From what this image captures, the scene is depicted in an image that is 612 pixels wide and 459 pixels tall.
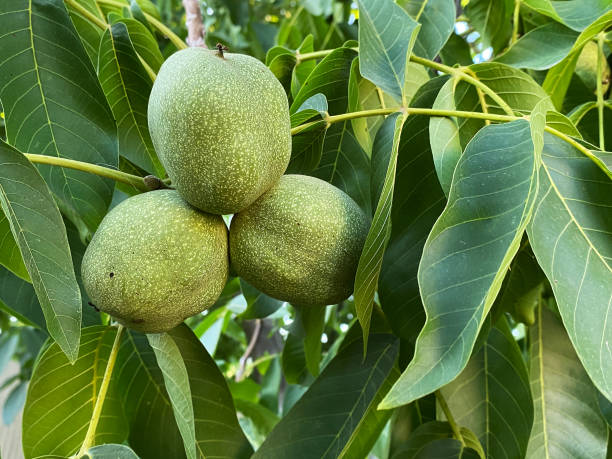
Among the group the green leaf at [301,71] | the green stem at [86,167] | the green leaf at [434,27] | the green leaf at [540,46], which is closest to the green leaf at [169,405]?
the green stem at [86,167]

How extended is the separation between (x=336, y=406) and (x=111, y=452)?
31cm

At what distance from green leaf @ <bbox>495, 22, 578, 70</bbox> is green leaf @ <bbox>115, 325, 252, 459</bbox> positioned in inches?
27.3

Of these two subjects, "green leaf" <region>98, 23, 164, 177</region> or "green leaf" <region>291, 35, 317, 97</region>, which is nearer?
"green leaf" <region>98, 23, 164, 177</region>

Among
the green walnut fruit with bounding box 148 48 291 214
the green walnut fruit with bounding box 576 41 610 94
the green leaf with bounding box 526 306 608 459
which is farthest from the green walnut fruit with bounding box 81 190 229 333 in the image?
the green walnut fruit with bounding box 576 41 610 94

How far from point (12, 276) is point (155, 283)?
0.44 m

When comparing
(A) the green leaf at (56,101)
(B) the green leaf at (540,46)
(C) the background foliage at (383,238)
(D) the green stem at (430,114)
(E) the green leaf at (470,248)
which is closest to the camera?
(E) the green leaf at (470,248)

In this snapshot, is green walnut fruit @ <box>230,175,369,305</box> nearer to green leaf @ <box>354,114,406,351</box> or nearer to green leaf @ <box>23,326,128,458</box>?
green leaf @ <box>354,114,406,351</box>

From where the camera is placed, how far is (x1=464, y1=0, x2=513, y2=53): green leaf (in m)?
1.34

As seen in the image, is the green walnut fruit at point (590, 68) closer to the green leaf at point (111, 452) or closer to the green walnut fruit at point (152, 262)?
the green walnut fruit at point (152, 262)

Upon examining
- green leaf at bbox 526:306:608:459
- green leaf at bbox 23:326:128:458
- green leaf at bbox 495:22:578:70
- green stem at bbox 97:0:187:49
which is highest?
green stem at bbox 97:0:187:49

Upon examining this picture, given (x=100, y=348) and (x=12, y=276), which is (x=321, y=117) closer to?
(x=100, y=348)

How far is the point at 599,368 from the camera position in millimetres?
608

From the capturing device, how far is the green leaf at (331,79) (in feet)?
3.05

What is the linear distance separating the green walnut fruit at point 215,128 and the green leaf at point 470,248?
0.68 feet
